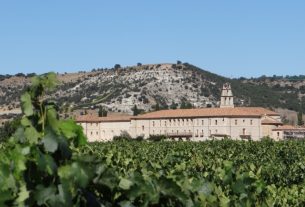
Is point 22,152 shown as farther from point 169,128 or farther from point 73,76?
point 73,76

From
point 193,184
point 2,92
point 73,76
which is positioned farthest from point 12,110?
point 193,184

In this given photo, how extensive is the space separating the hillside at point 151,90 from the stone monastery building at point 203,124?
3465 cm

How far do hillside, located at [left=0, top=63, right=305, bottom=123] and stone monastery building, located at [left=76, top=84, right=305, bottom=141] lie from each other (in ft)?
114

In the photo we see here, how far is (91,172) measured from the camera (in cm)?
280

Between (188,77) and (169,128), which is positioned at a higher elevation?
(188,77)

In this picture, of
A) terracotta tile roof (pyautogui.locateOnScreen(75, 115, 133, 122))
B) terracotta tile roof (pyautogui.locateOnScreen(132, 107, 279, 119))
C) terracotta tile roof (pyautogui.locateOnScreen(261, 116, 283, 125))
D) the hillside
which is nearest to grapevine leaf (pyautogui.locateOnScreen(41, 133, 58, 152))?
terracotta tile roof (pyautogui.locateOnScreen(132, 107, 279, 119))

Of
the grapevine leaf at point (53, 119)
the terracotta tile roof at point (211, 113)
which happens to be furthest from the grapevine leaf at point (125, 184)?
the terracotta tile roof at point (211, 113)

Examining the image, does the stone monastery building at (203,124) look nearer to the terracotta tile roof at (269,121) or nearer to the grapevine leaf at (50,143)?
the terracotta tile roof at (269,121)

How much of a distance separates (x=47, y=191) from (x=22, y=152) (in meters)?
0.28

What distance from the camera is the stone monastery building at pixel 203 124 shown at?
351 ft

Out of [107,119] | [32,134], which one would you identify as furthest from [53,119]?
[107,119]

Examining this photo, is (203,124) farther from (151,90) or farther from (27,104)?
(27,104)

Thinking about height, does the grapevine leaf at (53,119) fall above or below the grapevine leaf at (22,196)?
above

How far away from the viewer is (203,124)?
10919 centimetres
